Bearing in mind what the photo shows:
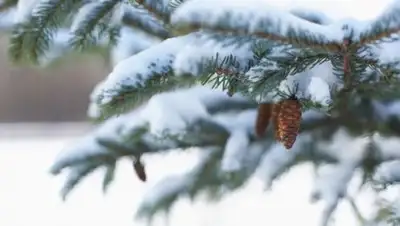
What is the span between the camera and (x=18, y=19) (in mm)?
756

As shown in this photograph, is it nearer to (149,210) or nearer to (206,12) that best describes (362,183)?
(149,210)

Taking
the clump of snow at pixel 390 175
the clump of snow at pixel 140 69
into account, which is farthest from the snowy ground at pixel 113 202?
the clump of snow at pixel 140 69

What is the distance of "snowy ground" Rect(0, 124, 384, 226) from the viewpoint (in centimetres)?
183

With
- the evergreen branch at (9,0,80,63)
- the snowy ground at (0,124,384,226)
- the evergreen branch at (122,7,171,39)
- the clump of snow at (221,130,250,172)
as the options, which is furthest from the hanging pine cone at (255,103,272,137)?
the snowy ground at (0,124,384,226)

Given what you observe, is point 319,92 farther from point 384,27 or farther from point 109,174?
point 109,174

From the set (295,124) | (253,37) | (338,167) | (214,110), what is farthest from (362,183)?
(253,37)

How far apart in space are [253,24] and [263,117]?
383mm

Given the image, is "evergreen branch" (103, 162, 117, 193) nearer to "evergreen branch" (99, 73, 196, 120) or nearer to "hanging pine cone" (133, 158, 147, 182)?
"hanging pine cone" (133, 158, 147, 182)

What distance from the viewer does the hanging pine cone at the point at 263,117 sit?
2.77 feet

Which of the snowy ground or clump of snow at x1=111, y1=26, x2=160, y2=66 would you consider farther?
the snowy ground

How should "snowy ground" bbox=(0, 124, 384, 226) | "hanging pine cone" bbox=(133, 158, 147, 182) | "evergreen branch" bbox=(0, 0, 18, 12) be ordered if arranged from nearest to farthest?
1. "evergreen branch" bbox=(0, 0, 18, 12)
2. "hanging pine cone" bbox=(133, 158, 147, 182)
3. "snowy ground" bbox=(0, 124, 384, 226)

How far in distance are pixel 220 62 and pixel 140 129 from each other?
36 cm

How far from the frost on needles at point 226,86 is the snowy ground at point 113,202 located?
0.57 metres

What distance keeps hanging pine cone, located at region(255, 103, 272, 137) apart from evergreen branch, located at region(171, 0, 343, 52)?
0.32 metres
